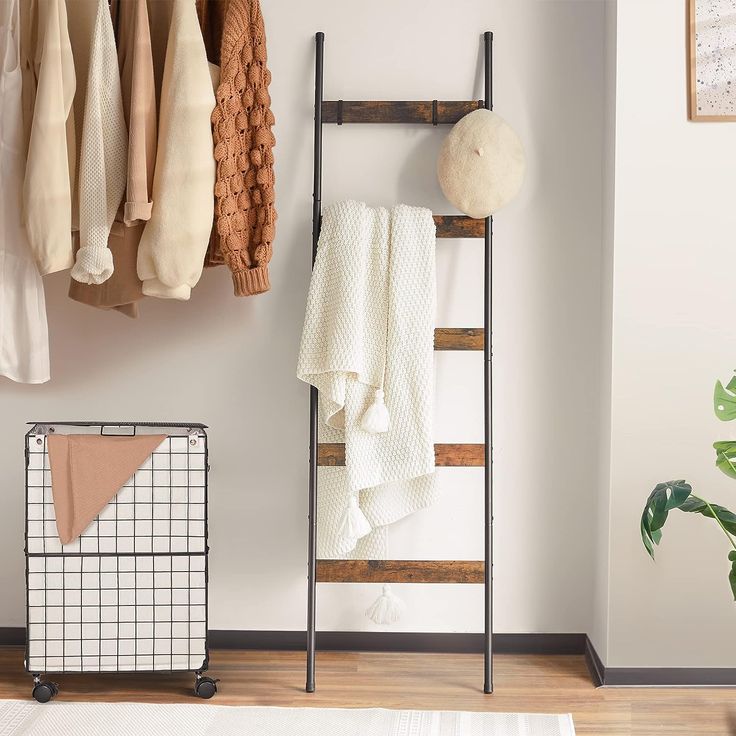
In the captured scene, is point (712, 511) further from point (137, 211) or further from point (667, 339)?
point (137, 211)

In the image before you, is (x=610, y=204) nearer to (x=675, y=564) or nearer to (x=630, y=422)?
(x=630, y=422)

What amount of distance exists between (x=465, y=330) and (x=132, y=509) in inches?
37.8

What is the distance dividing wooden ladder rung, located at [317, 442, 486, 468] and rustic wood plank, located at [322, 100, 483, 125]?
34.1 inches

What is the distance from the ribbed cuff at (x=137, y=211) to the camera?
192 cm

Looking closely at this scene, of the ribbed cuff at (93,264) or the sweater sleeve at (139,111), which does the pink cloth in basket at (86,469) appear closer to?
the ribbed cuff at (93,264)

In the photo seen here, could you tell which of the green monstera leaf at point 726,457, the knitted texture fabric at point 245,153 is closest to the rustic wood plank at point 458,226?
the knitted texture fabric at point 245,153

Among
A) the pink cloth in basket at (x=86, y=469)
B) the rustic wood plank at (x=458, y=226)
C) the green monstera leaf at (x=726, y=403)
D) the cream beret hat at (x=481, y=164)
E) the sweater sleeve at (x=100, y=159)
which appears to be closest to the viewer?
the green monstera leaf at (x=726, y=403)

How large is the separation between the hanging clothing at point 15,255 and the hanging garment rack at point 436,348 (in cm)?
70

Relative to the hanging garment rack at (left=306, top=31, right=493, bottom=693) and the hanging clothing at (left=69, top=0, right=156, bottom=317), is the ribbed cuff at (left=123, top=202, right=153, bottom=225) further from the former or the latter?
the hanging garment rack at (left=306, top=31, right=493, bottom=693)

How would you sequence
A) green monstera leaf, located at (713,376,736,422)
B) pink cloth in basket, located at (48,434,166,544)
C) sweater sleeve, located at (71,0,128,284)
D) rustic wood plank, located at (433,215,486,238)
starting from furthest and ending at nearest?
rustic wood plank, located at (433,215,486,238)
pink cloth in basket, located at (48,434,166,544)
sweater sleeve, located at (71,0,128,284)
green monstera leaf, located at (713,376,736,422)

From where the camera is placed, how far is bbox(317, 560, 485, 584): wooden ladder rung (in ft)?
7.59

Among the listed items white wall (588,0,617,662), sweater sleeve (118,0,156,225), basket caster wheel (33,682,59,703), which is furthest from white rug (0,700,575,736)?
sweater sleeve (118,0,156,225)

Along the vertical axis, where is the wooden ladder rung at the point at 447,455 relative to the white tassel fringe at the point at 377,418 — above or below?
below

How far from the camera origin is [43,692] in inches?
83.7
